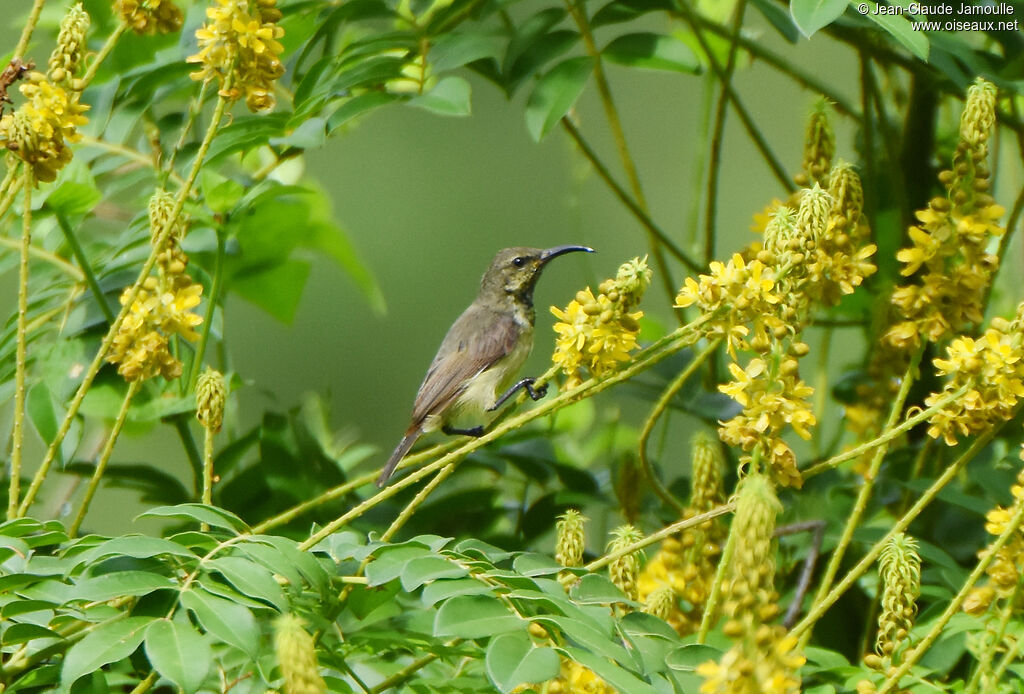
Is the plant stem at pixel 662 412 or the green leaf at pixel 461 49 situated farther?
the green leaf at pixel 461 49

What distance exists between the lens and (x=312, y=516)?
2.19 metres

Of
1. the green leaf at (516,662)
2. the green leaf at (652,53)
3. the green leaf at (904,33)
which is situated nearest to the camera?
the green leaf at (516,662)

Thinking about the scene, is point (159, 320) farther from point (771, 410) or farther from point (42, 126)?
point (771, 410)

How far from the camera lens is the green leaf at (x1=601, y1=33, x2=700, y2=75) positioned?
2.23 m

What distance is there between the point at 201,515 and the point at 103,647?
230 mm

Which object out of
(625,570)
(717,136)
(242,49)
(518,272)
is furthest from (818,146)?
(518,272)

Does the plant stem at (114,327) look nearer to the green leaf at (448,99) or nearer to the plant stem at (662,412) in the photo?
the green leaf at (448,99)

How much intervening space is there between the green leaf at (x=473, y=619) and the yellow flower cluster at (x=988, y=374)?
25.2 inches

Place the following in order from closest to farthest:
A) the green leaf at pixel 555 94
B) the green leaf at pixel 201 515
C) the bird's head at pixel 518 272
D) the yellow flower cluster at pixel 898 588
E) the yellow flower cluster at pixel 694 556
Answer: the green leaf at pixel 201 515 < the yellow flower cluster at pixel 898 588 < the yellow flower cluster at pixel 694 556 < the green leaf at pixel 555 94 < the bird's head at pixel 518 272

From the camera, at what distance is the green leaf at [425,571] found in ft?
4.64

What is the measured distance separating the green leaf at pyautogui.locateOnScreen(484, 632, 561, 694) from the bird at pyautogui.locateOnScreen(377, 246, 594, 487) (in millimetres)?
1684

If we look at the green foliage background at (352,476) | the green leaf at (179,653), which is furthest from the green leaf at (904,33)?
the green leaf at (179,653)

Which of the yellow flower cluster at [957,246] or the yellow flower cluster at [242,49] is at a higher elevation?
the yellow flower cluster at [242,49]

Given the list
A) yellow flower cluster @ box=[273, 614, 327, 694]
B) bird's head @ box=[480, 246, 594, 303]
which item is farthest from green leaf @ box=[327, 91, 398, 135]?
bird's head @ box=[480, 246, 594, 303]
